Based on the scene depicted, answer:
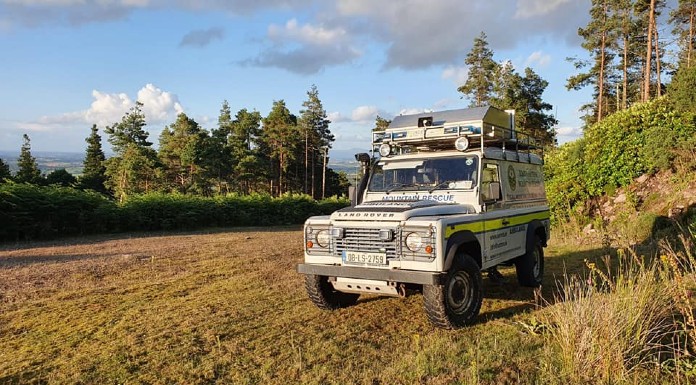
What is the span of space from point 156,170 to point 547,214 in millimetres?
46562

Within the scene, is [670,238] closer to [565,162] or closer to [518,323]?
[565,162]

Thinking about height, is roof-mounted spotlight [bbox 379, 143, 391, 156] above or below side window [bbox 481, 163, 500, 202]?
above

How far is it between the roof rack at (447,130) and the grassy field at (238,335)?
2.56 metres

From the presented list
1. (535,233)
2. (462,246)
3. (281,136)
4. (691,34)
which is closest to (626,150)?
(535,233)

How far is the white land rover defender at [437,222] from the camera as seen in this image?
17.8ft

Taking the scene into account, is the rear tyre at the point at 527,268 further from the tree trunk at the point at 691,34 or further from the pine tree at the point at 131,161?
the pine tree at the point at 131,161

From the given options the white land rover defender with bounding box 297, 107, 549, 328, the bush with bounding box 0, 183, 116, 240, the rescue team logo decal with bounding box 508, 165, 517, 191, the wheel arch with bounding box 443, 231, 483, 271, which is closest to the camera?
the wheel arch with bounding box 443, 231, 483, 271

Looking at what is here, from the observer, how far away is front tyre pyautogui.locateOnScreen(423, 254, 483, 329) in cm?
538

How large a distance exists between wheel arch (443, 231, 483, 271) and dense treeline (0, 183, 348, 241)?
55.4 ft

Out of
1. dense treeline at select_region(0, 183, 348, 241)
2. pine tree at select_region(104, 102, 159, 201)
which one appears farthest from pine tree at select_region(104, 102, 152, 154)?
dense treeline at select_region(0, 183, 348, 241)

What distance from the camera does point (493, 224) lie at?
21.8 feet

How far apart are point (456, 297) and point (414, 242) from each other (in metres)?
0.97

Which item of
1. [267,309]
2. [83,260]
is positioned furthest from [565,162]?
[83,260]

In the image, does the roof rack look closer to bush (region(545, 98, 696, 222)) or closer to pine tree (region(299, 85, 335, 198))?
bush (region(545, 98, 696, 222))
